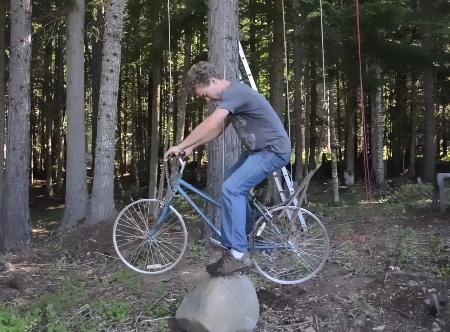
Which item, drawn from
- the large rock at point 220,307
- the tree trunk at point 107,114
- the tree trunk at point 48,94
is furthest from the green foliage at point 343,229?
the tree trunk at point 48,94

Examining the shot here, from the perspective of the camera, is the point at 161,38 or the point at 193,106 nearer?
the point at 161,38

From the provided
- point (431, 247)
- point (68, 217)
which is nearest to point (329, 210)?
point (431, 247)

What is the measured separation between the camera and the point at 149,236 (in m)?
5.36

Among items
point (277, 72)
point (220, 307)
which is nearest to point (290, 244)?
point (220, 307)

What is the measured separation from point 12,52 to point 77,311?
5.76m

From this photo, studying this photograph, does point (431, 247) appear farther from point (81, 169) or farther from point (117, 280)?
point (81, 169)

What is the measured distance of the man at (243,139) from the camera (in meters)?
4.49

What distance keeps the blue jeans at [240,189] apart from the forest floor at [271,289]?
0.95 m

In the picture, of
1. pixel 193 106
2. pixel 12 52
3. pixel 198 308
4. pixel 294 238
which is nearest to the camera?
pixel 198 308

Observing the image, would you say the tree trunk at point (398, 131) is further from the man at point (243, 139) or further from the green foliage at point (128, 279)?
the man at point (243, 139)

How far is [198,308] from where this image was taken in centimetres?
471

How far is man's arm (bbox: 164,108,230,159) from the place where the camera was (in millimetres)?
4332

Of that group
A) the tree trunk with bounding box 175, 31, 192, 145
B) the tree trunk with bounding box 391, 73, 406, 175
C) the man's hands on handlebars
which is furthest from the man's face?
the tree trunk with bounding box 391, 73, 406, 175

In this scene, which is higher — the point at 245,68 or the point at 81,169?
the point at 245,68
